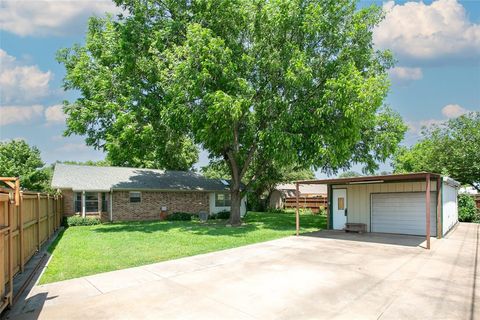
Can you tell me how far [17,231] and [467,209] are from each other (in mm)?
24985

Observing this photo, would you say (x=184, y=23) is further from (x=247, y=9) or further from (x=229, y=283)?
(x=229, y=283)

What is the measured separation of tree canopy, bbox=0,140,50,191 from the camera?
2856cm

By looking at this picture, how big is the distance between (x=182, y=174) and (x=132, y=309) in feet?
72.3

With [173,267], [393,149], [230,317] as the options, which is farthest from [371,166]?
[230,317]

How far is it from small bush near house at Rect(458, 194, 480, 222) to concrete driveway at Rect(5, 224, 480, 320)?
46.4 feet

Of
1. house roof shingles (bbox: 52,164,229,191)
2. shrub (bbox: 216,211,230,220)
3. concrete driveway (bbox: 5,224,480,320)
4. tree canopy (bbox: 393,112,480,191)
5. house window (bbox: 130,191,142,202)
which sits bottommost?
shrub (bbox: 216,211,230,220)

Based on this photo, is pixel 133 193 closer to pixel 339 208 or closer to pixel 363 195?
pixel 339 208

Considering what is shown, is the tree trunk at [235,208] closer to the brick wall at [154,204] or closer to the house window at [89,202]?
the brick wall at [154,204]

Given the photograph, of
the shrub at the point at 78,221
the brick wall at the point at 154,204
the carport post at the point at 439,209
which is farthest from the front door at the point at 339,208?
the shrub at the point at 78,221

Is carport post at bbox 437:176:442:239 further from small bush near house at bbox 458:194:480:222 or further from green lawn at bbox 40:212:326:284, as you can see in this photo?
small bush near house at bbox 458:194:480:222

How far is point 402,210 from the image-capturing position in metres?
14.9

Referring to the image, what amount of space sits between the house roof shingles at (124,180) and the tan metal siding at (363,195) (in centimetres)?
1133

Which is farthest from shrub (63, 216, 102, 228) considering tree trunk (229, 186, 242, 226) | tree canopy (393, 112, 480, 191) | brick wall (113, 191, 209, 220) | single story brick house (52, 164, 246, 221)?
tree canopy (393, 112, 480, 191)

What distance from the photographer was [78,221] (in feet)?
63.2
